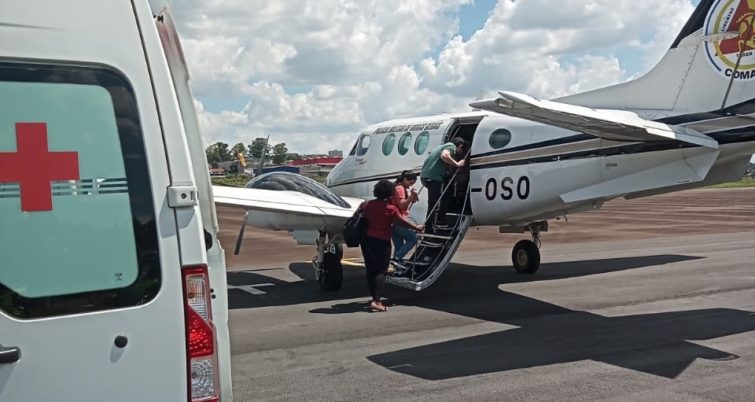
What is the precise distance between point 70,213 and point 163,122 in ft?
1.64

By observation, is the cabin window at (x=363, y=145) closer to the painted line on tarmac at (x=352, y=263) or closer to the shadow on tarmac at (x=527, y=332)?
the painted line on tarmac at (x=352, y=263)

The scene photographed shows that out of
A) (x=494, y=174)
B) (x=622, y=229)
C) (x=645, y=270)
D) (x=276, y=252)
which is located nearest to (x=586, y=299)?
(x=494, y=174)

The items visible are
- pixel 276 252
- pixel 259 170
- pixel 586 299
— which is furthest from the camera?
pixel 276 252

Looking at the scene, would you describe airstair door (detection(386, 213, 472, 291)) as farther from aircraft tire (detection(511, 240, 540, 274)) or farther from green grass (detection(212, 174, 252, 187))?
green grass (detection(212, 174, 252, 187))

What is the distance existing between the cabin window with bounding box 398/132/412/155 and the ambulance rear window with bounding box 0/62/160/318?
37.2 feet

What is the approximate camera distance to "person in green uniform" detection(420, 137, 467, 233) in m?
11.9

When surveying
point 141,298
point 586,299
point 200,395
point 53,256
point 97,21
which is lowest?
point 586,299

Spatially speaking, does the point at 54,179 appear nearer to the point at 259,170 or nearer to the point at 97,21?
the point at 97,21

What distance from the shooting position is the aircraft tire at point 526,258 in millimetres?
13469

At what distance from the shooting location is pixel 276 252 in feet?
A: 63.9

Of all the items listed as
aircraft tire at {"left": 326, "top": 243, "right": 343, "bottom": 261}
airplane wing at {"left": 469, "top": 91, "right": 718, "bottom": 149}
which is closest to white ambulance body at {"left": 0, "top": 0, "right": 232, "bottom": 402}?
airplane wing at {"left": 469, "top": 91, "right": 718, "bottom": 149}

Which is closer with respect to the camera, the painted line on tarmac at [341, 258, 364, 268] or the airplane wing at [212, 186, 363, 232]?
the airplane wing at [212, 186, 363, 232]

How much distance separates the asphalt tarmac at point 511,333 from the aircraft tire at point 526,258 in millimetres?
221

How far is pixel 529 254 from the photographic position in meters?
13.5
